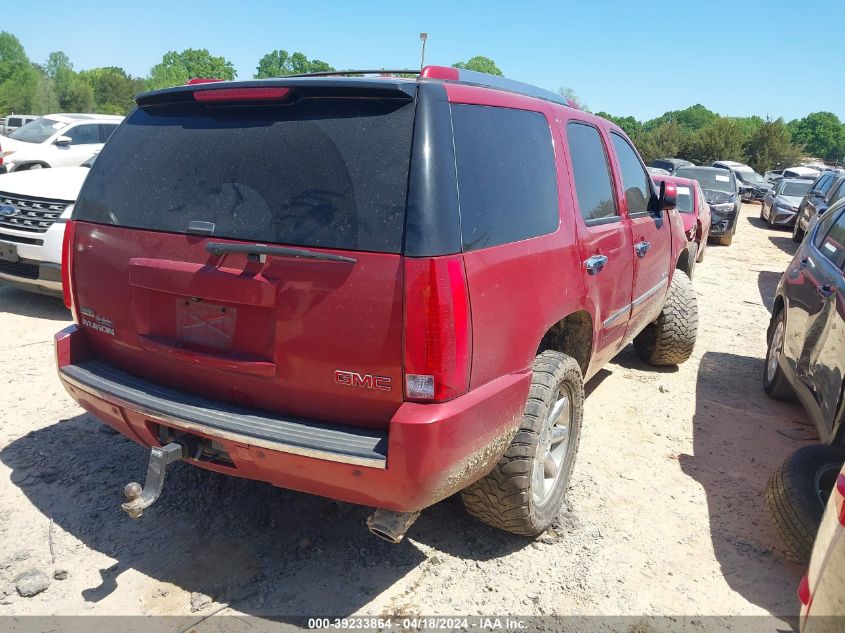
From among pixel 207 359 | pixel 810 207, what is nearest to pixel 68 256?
pixel 207 359

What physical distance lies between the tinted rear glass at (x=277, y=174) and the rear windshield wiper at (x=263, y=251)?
0.05 meters

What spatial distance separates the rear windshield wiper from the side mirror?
3.21 m

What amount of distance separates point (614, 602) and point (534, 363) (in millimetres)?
1082

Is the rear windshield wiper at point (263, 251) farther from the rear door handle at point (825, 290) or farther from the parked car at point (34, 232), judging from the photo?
the parked car at point (34, 232)

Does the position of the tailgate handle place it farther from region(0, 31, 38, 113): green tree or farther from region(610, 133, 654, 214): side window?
region(0, 31, 38, 113): green tree

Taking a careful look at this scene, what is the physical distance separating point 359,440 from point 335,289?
54cm

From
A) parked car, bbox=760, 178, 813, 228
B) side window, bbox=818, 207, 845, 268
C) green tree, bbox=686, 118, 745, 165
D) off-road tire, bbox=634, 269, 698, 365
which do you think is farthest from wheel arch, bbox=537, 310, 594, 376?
green tree, bbox=686, 118, 745, 165

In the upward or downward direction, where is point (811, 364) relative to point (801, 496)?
upward

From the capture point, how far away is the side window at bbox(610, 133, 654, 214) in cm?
433

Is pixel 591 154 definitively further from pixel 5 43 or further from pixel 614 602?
pixel 5 43

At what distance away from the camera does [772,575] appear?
10.1ft

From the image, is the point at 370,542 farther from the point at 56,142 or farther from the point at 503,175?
the point at 56,142

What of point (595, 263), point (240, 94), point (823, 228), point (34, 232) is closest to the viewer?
point (240, 94)

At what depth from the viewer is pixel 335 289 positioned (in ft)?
7.51
